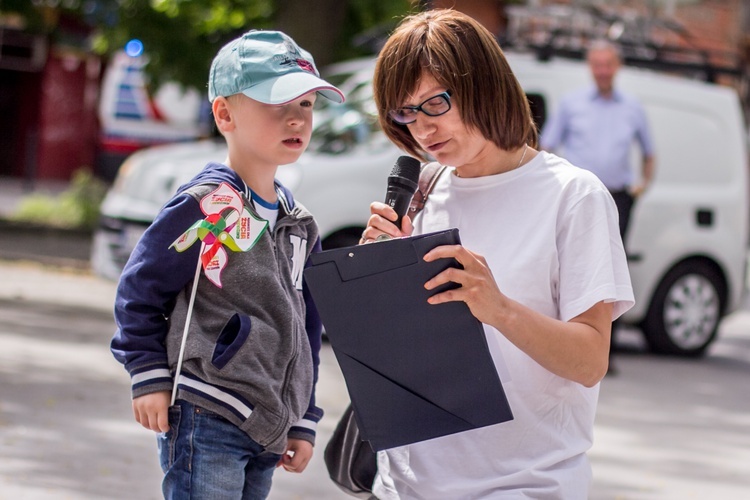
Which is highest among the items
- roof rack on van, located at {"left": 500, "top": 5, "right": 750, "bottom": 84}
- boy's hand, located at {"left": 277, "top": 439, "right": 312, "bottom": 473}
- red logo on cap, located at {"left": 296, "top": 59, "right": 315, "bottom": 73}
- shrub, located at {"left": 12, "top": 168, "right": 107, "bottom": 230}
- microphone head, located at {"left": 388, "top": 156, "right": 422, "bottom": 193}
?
red logo on cap, located at {"left": 296, "top": 59, "right": 315, "bottom": 73}

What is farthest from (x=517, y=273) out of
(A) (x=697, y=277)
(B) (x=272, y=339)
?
(A) (x=697, y=277)

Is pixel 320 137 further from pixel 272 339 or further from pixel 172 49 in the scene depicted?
pixel 272 339

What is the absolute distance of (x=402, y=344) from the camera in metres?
2.34

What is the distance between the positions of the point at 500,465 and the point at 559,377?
204 mm

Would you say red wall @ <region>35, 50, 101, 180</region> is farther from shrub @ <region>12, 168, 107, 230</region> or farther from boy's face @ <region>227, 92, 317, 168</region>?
boy's face @ <region>227, 92, 317, 168</region>

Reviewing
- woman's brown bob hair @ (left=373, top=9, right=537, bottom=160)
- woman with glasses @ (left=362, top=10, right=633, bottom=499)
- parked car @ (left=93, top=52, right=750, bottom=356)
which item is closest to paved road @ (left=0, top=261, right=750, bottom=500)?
parked car @ (left=93, top=52, right=750, bottom=356)

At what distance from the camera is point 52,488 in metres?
5.14

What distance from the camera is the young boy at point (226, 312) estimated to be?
2723mm

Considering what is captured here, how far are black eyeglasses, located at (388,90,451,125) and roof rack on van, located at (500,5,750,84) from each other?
7689mm

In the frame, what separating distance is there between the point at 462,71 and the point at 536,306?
18.6 inches

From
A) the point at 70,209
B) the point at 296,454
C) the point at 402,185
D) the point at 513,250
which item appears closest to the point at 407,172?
the point at 402,185

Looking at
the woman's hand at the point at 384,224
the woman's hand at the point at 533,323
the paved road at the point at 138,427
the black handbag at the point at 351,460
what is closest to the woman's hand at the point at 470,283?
the woman's hand at the point at 533,323

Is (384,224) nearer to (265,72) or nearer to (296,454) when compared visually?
(265,72)

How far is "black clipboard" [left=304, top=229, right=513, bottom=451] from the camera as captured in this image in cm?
228
